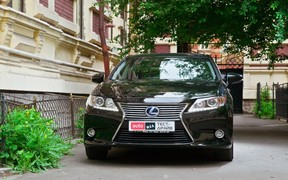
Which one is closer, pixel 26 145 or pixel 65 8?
pixel 26 145

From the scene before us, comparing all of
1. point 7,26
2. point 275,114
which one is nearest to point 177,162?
point 7,26

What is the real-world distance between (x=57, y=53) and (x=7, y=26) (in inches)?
150

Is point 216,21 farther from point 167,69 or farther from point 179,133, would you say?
point 179,133

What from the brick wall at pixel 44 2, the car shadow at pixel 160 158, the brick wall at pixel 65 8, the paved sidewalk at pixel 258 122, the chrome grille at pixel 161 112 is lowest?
the paved sidewalk at pixel 258 122

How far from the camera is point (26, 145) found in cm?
609

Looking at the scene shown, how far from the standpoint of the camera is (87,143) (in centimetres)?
647

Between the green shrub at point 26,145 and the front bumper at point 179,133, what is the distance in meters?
0.73

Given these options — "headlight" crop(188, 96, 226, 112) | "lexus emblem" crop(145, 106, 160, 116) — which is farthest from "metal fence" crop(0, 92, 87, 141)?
"headlight" crop(188, 96, 226, 112)

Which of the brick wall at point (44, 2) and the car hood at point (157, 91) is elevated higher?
the brick wall at point (44, 2)

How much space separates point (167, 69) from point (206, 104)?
1420 mm

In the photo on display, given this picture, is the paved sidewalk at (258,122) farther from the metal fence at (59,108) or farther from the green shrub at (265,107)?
the metal fence at (59,108)

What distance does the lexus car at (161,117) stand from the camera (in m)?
6.11

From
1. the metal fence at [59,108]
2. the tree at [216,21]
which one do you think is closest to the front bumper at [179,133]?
the metal fence at [59,108]

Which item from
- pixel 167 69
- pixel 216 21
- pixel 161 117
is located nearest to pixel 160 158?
pixel 161 117
